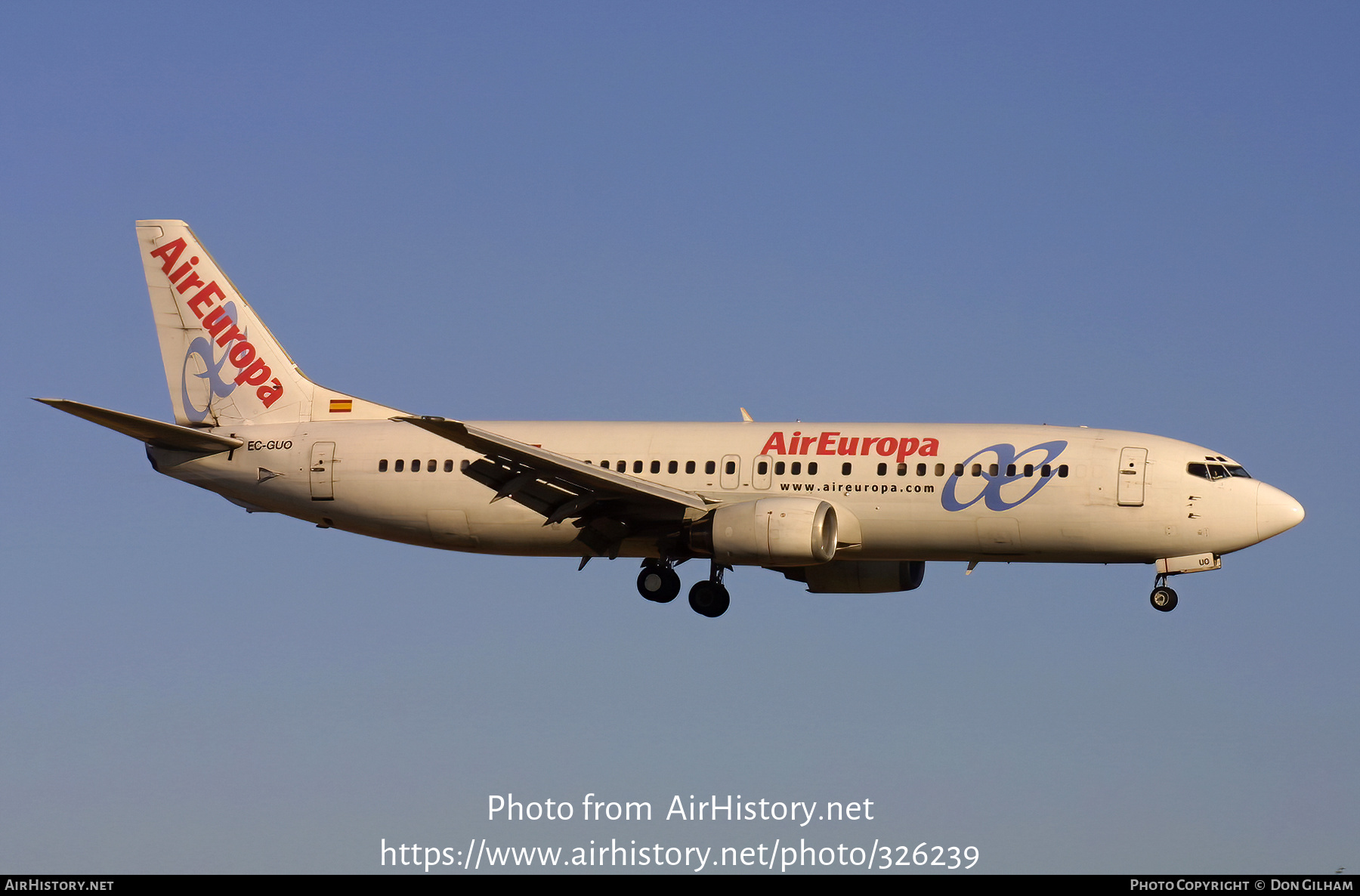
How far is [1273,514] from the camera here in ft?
141

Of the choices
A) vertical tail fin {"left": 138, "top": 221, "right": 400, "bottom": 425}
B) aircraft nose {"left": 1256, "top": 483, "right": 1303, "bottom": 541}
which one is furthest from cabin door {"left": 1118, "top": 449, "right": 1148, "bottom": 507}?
vertical tail fin {"left": 138, "top": 221, "right": 400, "bottom": 425}

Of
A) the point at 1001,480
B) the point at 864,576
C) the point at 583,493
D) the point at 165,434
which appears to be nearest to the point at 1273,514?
the point at 1001,480

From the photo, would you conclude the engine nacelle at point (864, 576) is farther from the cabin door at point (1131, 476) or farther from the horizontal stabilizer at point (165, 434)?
the horizontal stabilizer at point (165, 434)

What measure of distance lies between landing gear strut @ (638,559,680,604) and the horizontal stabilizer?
12.3 metres

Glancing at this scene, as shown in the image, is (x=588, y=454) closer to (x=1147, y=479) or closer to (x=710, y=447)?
(x=710, y=447)

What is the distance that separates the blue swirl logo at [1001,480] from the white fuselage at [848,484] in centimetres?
4

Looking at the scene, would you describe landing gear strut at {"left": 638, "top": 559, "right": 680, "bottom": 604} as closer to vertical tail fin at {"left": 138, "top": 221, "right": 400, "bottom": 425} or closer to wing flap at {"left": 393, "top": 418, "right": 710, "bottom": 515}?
wing flap at {"left": 393, "top": 418, "right": 710, "bottom": 515}

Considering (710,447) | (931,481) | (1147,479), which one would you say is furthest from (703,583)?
(1147,479)

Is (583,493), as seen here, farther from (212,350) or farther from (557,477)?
(212,350)

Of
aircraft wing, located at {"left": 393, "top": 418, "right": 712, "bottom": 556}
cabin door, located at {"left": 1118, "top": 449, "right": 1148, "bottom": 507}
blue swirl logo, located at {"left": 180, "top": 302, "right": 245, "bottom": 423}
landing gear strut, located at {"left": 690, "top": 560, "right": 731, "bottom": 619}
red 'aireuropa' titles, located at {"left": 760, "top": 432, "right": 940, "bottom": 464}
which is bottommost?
landing gear strut, located at {"left": 690, "top": 560, "right": 731, "bottom": 619}

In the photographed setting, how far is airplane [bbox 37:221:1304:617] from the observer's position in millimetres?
43250

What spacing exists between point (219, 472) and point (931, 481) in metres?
20.6

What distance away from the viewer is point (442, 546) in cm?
4897

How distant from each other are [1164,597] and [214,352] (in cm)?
2856
